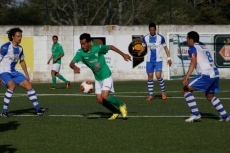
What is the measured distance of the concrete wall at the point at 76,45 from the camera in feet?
100

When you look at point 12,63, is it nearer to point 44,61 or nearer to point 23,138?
point 23,138

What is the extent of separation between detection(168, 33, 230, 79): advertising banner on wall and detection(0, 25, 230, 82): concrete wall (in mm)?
462

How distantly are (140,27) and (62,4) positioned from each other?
7.05 meters

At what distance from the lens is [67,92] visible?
22781 mm

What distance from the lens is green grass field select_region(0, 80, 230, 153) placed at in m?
10.2

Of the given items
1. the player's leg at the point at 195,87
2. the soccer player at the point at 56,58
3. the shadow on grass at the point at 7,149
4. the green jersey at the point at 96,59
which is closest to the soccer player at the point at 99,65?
the green jersey at the point at 96,59

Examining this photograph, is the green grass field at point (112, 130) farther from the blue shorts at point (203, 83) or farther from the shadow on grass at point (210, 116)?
the blue shorts at point (203, 83)

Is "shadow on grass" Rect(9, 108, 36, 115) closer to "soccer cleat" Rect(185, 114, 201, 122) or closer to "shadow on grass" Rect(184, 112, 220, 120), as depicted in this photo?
"shadow on grass" Rect(184, 112, 220, 120)

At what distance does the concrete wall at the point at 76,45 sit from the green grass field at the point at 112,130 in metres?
12.3

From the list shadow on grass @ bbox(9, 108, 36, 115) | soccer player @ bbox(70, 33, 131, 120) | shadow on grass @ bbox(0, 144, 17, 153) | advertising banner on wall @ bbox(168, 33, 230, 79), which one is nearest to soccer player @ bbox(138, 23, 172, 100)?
shadow on grass @ bbox(9, 108, 36, 115)

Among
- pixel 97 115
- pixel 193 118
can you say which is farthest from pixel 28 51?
pixel 193 118

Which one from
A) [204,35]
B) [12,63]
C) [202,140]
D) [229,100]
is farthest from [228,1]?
[202,140]

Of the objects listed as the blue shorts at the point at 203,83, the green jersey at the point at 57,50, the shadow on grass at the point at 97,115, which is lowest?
the shadow on grass at the point at 97,115

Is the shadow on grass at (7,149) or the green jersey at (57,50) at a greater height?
the green jersey at (57,50)
